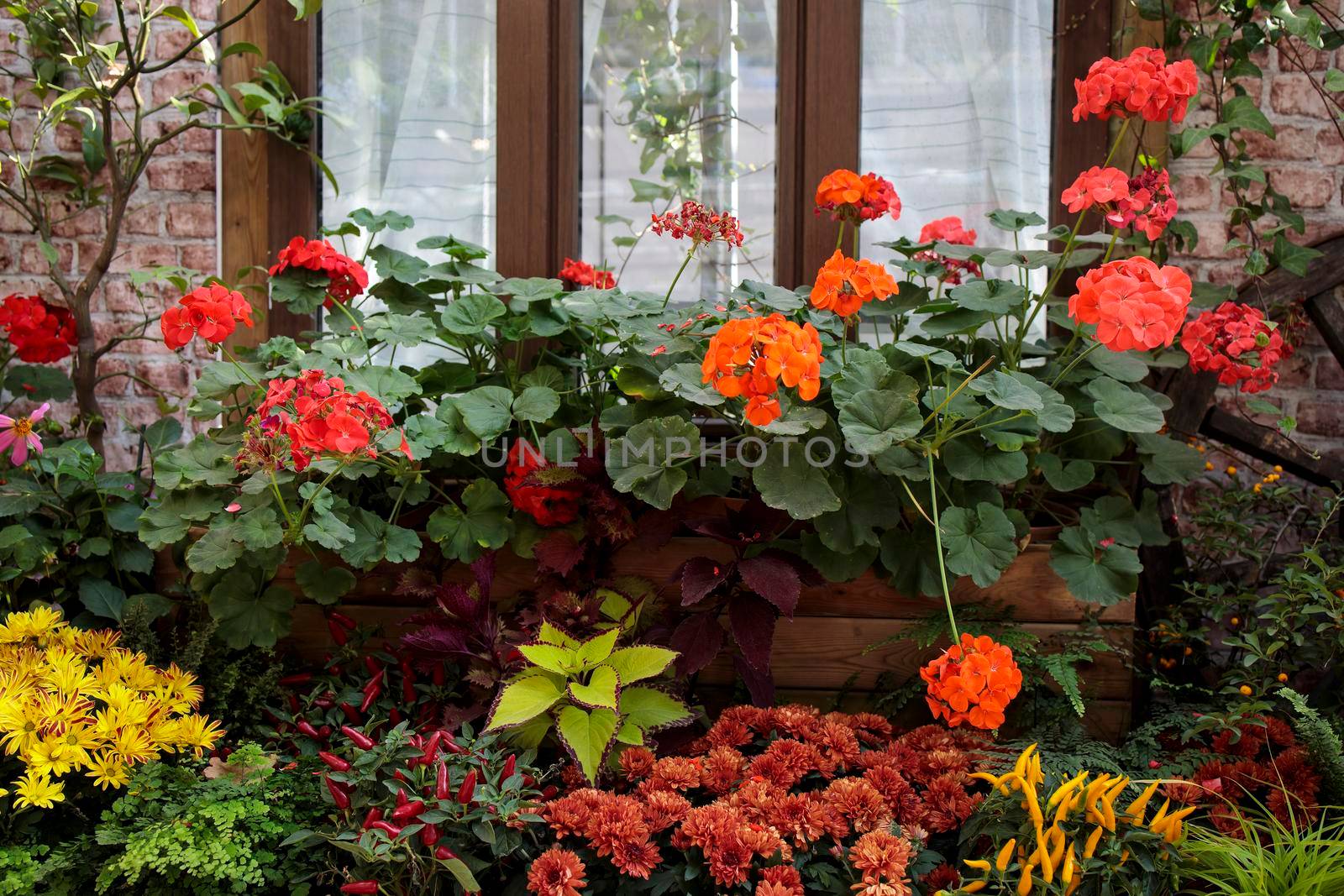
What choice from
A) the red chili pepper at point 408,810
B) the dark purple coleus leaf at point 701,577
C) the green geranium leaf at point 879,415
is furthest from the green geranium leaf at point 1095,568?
the red chili pepper at point 408,810

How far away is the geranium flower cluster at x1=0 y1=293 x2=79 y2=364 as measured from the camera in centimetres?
206

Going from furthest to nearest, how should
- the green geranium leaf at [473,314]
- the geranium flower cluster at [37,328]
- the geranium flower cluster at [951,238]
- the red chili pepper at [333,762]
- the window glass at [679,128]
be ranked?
the window glass at [679,128] < the geranium flower cluster at [37,328] < the geranium flower cluster at [951,238] < the green geranium leaf at [473,314] < the red chili pepper at [333,762]

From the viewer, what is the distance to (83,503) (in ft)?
6.10

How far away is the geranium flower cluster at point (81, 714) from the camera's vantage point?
4.16 ft

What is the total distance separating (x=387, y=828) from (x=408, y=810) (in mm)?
28

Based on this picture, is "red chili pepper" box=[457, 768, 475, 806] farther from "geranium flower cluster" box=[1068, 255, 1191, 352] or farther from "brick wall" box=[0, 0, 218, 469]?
"brick wall" box=[0, 0, 218, 469]

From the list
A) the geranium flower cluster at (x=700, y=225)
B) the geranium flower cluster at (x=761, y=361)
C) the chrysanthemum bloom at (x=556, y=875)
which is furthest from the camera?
the geranium flower cluster at (x=700, y=225)

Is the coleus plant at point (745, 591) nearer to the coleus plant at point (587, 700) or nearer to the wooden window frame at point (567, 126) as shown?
the coleus plant at point (587, 700)

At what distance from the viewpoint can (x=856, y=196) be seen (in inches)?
67.3

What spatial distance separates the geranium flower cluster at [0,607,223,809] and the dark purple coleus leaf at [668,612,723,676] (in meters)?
0.66

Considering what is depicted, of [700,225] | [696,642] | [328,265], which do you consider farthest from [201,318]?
[696,642]

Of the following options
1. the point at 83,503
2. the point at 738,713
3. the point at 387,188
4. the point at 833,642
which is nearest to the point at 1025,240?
the point at 833,642

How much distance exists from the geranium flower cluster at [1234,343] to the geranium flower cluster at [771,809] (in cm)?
84

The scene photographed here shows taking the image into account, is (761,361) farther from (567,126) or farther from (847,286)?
(567,126)
